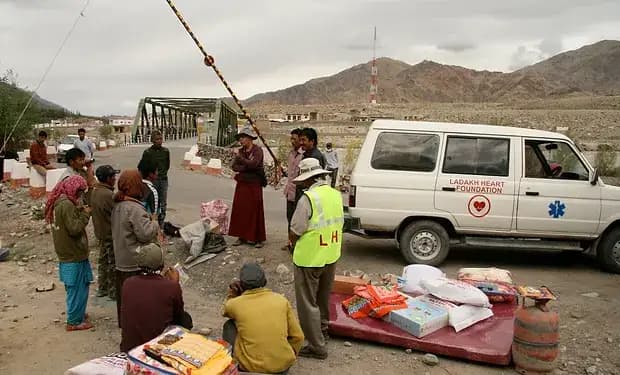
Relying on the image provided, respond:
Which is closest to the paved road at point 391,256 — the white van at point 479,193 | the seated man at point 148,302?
the white van at point 479,193

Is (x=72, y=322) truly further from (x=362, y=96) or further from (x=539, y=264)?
(x=362, y=96)

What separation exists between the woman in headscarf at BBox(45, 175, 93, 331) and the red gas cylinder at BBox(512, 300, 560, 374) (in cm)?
399

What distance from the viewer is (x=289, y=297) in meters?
6.37

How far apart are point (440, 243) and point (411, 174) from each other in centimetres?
100

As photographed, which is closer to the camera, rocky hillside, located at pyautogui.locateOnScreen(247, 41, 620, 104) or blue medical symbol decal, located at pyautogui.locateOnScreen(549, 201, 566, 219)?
blue medical symbol decal, located at pyautogui.locateOnScreen(549, 201, 566, 219)

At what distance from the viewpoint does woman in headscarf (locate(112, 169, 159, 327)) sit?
188 inches

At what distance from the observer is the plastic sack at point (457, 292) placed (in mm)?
5266

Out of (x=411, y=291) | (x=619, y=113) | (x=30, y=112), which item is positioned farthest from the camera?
(x=619, y=113)

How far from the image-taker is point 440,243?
23.7ft

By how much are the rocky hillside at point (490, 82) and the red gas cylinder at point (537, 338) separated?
129764 mm

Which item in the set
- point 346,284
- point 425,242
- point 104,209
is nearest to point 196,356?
point 104,209

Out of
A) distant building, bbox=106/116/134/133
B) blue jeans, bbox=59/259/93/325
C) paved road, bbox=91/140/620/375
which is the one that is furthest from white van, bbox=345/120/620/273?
distant building, bbox=106/116/134/133

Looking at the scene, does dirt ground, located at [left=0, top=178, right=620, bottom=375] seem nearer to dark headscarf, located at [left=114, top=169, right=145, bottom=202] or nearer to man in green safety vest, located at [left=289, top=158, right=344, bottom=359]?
man in green safety vest, located at [left=289, top=158, right=344, bottom=359]

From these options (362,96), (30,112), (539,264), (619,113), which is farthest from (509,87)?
(539,264)
